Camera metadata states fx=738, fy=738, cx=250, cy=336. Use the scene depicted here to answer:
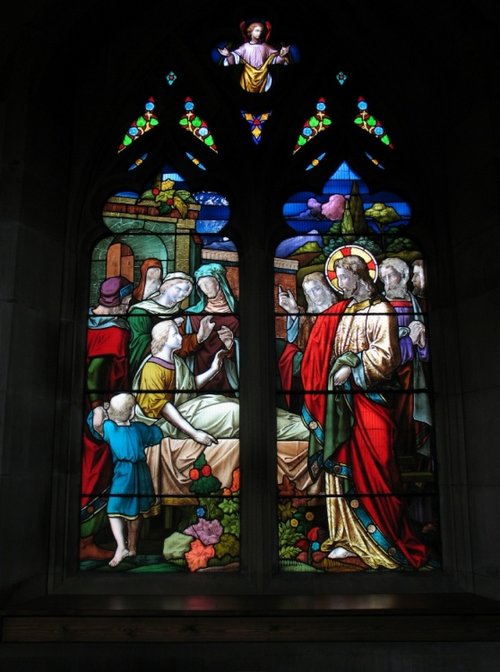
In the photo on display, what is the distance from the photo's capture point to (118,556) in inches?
171

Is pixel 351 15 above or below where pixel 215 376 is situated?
above

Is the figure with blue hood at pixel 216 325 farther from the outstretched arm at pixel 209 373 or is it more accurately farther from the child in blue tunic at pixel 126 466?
the child in blue tunic at pixel 126 466

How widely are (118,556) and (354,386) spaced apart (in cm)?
175

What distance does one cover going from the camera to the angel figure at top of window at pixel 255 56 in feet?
17.0

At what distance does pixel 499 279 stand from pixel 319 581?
2.03 meters

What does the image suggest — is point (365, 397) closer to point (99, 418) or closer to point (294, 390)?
point (294, 390)

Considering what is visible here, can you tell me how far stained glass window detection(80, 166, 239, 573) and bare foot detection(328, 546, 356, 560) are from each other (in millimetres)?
567

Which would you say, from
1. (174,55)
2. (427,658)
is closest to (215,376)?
(427,658)

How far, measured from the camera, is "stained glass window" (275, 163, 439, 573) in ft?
14.4

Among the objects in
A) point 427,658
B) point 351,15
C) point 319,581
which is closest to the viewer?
point 427,658

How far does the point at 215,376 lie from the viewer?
4.61 m

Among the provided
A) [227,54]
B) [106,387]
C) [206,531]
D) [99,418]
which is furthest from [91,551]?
[227,54]

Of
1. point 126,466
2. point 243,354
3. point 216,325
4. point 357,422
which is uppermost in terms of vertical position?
point 216,325

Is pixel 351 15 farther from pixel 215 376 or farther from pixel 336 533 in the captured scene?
pixel 336 533
